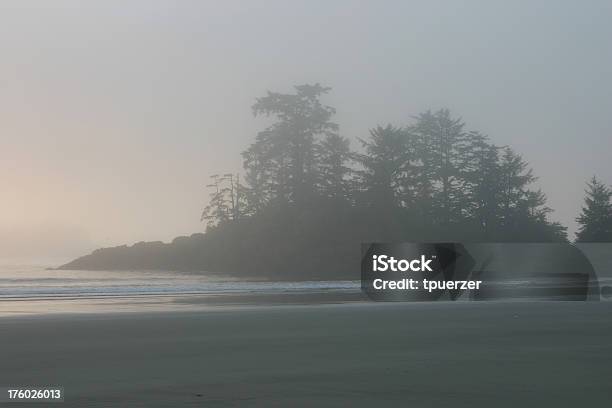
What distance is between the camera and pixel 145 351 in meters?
12.7

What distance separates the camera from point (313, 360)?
11562 mm

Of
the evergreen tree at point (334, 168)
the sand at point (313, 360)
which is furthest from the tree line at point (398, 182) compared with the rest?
the sand at point (313, 360)

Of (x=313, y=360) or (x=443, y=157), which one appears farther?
(x=443, y=157)

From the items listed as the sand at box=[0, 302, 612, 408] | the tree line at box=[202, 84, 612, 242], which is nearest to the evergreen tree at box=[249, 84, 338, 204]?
the tree line at box=[202, 84, 612, 242]

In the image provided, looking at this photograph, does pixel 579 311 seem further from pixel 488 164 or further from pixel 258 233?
pixel 488 164

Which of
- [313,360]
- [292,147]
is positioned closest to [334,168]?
[292,147]

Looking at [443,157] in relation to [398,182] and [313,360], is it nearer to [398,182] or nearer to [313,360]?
[398,182]

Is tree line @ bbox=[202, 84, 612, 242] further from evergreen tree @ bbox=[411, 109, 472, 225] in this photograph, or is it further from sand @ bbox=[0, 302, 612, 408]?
sand @ bbox=[0, 302, 612, 408]

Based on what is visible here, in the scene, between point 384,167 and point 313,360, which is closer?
point 313,360

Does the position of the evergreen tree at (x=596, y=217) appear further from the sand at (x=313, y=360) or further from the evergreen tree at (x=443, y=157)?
the sand at (x=313, y=360)

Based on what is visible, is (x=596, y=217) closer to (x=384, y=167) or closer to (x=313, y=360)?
(x=384, y=167)

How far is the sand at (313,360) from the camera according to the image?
859 cm

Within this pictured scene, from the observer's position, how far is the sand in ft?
28.2

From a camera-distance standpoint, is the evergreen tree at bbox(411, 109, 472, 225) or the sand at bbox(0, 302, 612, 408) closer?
the sand at bbox(0, 302, 612, 408)
